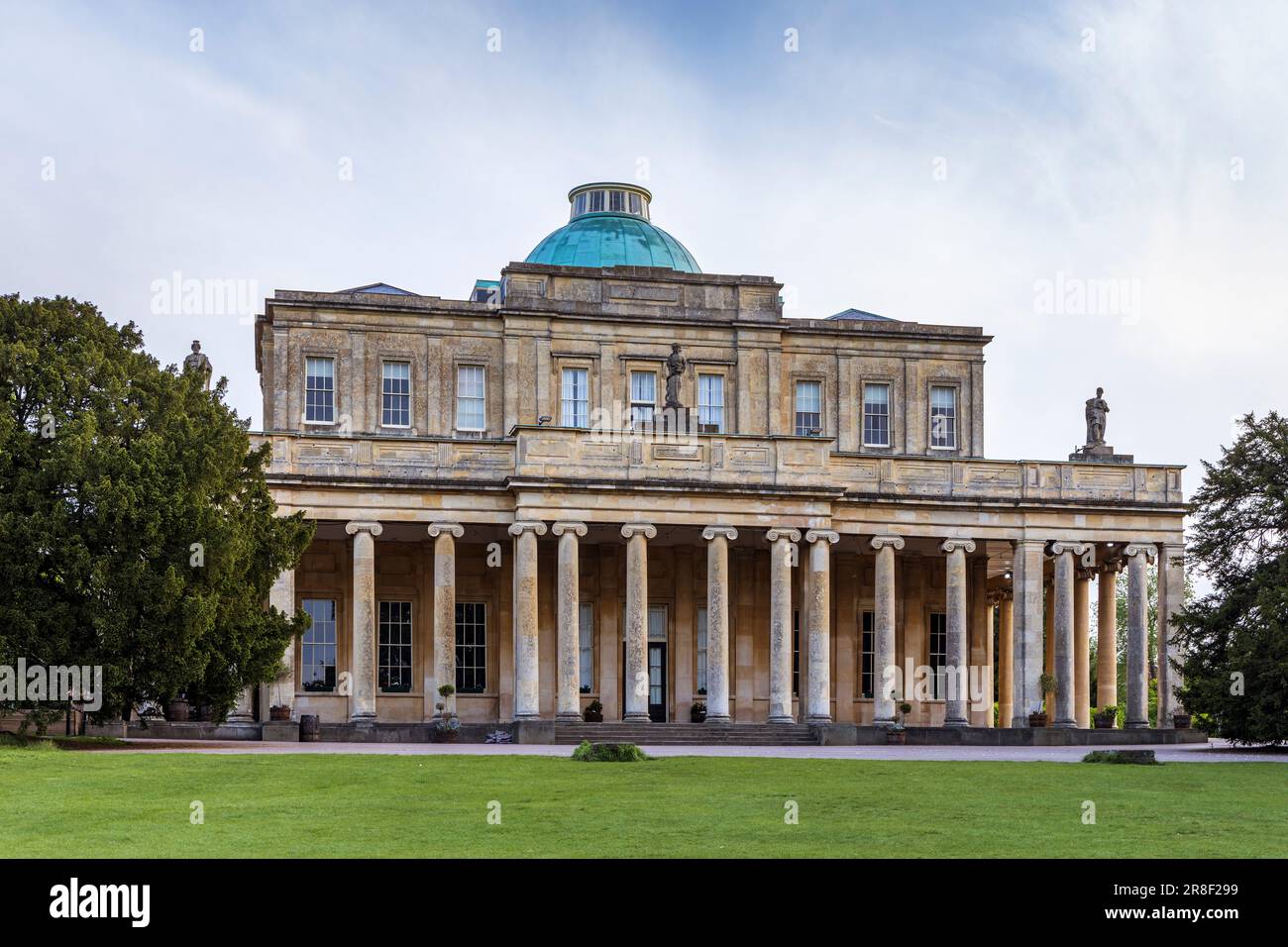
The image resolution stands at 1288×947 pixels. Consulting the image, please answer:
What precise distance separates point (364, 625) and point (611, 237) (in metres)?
18.0

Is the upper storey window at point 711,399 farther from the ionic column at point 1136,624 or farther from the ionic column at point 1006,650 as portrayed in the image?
the ionic column at point 1136,624

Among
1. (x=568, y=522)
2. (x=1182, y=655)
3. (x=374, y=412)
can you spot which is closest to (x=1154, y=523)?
(x=1182, y=655)

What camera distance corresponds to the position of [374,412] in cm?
5312

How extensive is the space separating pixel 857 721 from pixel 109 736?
25819 mm

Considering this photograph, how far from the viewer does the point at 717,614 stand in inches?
1895

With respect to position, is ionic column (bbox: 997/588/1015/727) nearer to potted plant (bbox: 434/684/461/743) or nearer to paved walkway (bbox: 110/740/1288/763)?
paved walkway (bbox: 110/740/1288/763)

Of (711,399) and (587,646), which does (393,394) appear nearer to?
(587,646)

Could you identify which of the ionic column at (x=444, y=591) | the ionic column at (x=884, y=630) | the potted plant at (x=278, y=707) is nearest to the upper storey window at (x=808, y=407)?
the ionic column at (x=884, y=630)

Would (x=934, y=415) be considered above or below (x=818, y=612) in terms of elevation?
above

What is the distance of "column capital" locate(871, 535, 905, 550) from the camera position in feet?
165

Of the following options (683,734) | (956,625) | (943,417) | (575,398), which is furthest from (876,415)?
(683,734)

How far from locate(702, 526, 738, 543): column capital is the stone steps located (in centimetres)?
570
